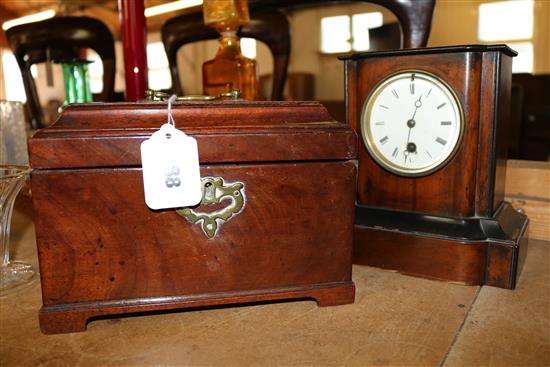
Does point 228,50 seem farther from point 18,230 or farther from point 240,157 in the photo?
point 18,230

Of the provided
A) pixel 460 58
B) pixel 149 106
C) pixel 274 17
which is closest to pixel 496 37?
pixel 274 17

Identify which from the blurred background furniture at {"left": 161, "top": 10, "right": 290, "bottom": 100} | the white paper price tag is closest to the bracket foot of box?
the white paper price tag

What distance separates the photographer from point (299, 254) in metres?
0.61

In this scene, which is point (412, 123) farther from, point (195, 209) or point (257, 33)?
point (257, 33)

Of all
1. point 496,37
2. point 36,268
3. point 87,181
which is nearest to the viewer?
point 87,181

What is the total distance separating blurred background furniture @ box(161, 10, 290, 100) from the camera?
4.02 feet

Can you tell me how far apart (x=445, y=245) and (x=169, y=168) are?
0.42m

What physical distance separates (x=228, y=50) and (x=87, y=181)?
1.31 ft

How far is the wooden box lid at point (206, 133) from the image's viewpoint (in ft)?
1.73

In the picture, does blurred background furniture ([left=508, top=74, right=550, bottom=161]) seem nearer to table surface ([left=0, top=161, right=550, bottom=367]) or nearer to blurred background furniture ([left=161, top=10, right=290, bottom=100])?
blurred background furniture ([left=161, top=10, right=290, bottom=100])

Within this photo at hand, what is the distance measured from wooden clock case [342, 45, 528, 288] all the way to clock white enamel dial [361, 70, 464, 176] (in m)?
0.01

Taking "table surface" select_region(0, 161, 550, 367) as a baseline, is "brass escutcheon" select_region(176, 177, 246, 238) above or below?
above

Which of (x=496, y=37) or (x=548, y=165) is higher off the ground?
(x=496, y=37)

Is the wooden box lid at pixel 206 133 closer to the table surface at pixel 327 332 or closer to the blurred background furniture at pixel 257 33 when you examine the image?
the table surface at pixel 327 332
